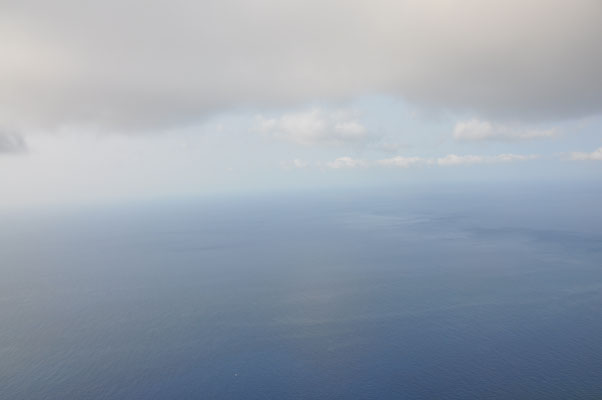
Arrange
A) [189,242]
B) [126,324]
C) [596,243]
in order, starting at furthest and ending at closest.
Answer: [189,242] < [596,243] < [126,324]

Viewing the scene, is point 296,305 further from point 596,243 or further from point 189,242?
point 596,243

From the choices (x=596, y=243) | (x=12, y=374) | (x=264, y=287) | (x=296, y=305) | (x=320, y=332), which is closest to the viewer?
(x=12, y=374)

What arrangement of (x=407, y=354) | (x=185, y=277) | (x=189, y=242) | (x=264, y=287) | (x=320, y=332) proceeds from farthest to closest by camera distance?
(x=189, y=242), (x=185, y=277), (x=264, y=287), (x=320, y=332), (x=407, y=354)

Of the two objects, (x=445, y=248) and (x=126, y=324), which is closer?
(x=126, y=324)

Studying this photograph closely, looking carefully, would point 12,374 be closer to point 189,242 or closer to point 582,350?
point 582,350

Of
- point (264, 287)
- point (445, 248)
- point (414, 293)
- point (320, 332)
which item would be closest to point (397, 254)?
point (445, 248)

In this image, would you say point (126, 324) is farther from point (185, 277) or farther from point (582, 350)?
point (582, 350)

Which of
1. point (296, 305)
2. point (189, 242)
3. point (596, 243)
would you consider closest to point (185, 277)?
point (296, 305)

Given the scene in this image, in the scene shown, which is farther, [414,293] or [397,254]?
[397,254]

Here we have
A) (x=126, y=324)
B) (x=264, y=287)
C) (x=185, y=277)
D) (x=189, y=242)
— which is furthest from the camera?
(x=189, y=242)
